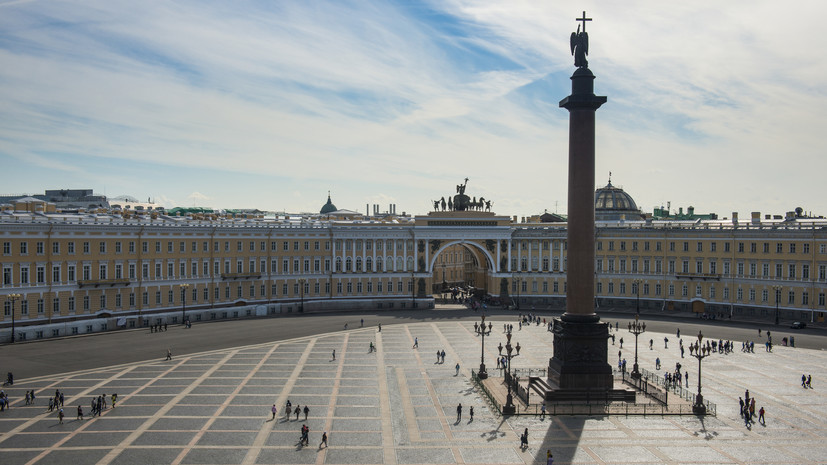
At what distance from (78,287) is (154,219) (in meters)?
12.9

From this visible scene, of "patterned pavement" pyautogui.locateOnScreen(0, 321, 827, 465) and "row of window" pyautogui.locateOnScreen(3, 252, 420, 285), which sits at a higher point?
"row of window" pyautogui.locateOnScreen(3, 252, 420, 285)

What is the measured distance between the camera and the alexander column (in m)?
39.7

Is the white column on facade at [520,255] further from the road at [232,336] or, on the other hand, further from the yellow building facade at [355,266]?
the road at [232,336]

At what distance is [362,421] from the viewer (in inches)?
1414

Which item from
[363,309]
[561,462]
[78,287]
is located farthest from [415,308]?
[561,462]

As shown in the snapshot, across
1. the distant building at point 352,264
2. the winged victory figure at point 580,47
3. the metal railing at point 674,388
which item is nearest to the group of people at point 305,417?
the metal railing at point 674,388

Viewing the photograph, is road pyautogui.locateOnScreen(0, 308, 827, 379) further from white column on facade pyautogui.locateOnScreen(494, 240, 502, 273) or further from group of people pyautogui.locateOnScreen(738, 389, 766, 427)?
group of people pyautogui.locateOnScreen(738, 389, 766, 427)

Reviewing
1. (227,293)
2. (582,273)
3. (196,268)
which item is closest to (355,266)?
(227,293)

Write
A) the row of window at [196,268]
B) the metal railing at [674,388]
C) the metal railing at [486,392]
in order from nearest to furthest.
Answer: the metal railing at [674,388]
the metal railing at [486,392]
the row of window at [196,268]

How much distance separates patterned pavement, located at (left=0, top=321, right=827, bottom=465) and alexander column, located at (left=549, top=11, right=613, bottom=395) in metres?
3.44

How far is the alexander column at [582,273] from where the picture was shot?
39.7 metres

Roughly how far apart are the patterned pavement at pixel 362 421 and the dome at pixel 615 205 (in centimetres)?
6200

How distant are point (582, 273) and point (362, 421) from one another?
16.4m

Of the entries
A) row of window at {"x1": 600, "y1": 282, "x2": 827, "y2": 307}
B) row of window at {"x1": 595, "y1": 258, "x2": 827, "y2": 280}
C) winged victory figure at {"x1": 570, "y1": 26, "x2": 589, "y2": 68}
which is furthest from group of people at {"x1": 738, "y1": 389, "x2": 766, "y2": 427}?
row of window at {"x1": 595, "y1": 258, "x2": 827, "y2": 280}
